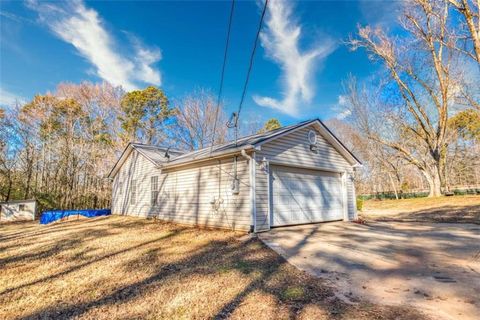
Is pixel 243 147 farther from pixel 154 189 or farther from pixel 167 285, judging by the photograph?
→ pixel 154 189

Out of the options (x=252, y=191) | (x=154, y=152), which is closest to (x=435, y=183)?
(x=252, y=191)

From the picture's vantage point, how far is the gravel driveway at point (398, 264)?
3.21 m

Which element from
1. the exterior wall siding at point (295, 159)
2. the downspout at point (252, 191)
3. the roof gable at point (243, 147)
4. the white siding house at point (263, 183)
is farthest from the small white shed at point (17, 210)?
the exterior wall siding at point (295, 159)

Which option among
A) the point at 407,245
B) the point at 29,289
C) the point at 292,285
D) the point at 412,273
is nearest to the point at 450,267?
the point at 412,273

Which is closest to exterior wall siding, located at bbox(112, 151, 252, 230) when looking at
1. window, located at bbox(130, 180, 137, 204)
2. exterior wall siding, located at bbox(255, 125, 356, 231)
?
window, located at bbox(130, 180, 137, 204)

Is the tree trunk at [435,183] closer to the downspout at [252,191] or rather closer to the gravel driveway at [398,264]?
the gravel driveway at [398,264]

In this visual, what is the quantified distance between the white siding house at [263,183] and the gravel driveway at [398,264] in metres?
1.25

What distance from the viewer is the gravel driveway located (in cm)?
321

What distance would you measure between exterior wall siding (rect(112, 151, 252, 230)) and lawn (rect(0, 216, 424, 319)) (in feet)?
4.92

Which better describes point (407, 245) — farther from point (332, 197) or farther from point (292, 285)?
point (332, 197)

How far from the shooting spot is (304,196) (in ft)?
30.6

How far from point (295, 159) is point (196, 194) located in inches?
156

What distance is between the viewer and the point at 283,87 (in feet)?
62.2

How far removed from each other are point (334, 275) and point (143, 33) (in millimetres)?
15918
